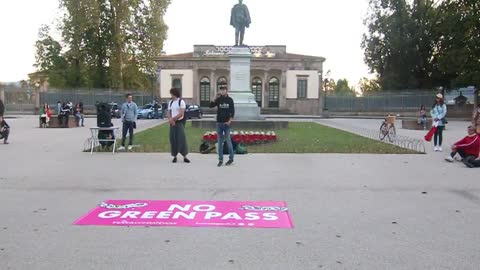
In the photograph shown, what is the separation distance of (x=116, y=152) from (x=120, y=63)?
4379 cm

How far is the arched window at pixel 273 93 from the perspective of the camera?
6475 cm

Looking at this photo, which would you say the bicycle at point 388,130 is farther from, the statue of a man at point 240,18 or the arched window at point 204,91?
the arched window at point 204,91

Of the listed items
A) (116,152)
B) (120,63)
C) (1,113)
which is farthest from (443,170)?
(120,63)

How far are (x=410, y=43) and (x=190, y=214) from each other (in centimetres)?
4968

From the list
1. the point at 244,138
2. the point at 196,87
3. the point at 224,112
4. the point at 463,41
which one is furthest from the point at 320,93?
the point at 224,112

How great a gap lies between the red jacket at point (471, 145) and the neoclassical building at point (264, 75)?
50.1m

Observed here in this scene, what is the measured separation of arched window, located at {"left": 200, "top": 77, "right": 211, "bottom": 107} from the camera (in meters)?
64.9

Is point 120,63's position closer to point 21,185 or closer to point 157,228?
point 21,185

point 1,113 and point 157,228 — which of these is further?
point 1,113

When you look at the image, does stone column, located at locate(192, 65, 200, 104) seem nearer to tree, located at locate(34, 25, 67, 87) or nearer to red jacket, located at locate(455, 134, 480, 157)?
tree, located at locate(34, 25, 67, 87)

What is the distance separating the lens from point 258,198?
8.23m

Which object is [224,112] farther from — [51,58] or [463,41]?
[51,58]

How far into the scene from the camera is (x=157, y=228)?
627 cm

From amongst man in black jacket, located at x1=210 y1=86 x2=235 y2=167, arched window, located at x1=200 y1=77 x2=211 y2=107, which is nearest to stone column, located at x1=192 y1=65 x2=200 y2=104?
arched window, located at x1=200 y1=77 x2=211 y2=107
